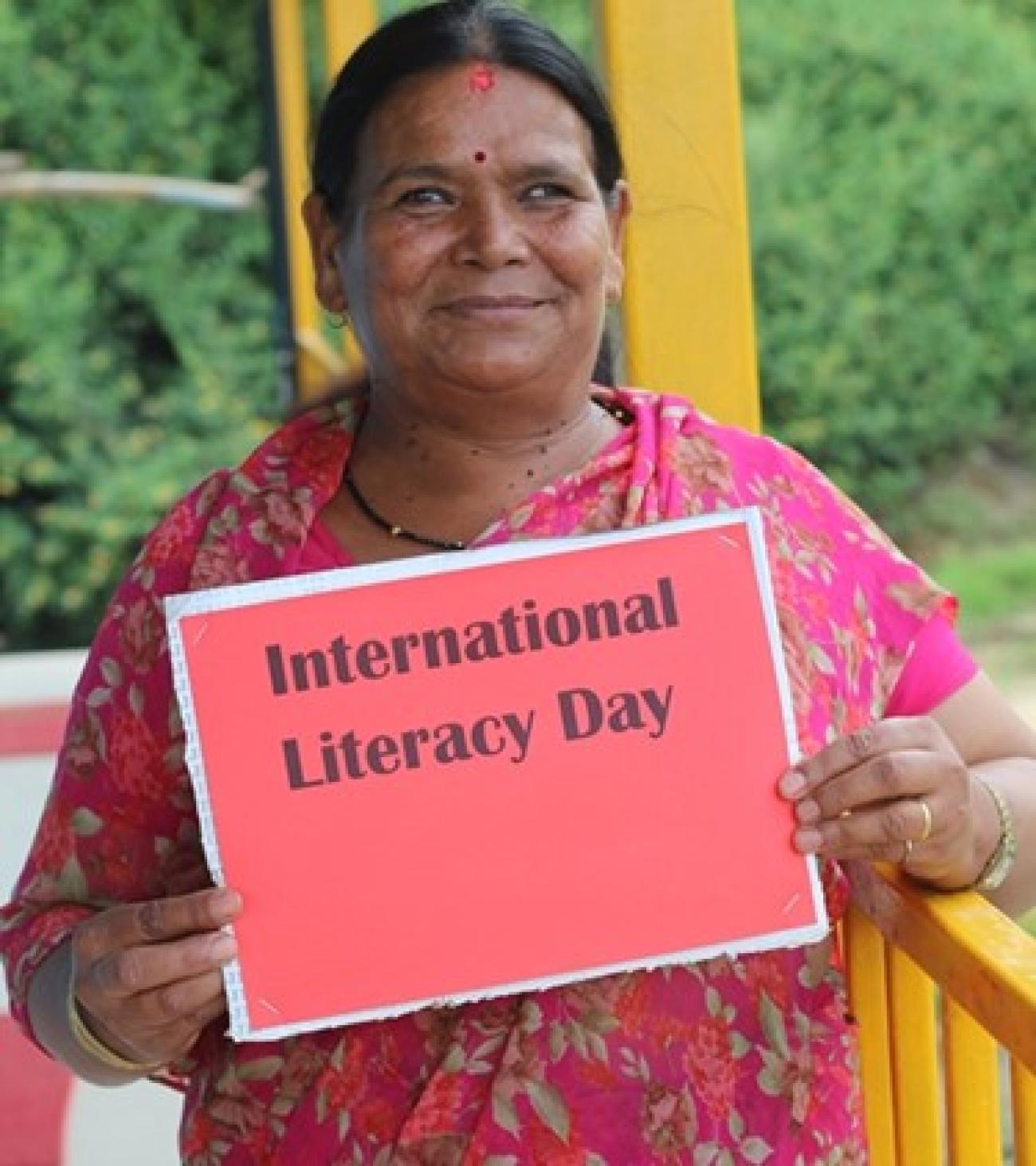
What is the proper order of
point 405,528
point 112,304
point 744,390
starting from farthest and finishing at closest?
point 112,304
point 744,390
point 405,528

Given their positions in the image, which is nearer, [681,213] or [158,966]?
[158,966]

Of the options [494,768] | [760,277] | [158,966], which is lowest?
[158,966]


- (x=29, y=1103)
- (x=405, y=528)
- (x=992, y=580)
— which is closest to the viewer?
(x=405, y=528)

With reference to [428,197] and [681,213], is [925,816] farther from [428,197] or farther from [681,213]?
[681,213]

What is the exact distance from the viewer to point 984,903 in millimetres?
1638

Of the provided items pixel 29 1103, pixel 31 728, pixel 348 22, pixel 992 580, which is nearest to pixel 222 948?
pixel 29 1103

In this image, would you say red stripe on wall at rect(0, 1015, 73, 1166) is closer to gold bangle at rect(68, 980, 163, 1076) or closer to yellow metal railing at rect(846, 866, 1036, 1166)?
gold bangle at rect(68, 980, 163, 1076)

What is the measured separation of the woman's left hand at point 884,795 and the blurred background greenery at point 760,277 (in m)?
8.65

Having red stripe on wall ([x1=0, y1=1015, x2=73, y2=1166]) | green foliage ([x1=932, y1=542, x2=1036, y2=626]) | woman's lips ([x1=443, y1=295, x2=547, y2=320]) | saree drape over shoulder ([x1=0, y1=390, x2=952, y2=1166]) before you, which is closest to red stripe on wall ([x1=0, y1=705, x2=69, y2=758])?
red stripe on wall ([x1=0, y1=1015, x2=73, y2=1166])

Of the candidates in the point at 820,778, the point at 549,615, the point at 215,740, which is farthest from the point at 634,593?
the point at 215,740

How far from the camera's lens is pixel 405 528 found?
180 cm

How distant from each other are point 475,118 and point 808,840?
0.62 m

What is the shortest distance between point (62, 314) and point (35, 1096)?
756 cm

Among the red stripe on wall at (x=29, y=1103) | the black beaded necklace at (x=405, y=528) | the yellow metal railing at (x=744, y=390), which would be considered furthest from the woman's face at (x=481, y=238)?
the red stripe on wall at (x=29, y=1103)
